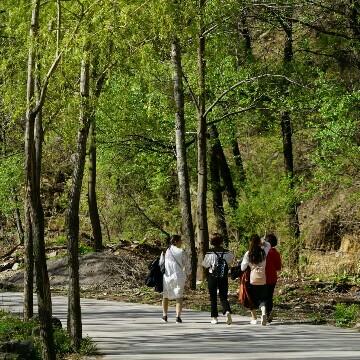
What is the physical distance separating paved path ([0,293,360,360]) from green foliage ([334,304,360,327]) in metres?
0.59

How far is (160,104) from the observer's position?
2880 cm

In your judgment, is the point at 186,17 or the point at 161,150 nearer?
the point at 186,17

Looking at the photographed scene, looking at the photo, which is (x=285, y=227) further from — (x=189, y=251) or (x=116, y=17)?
(x=116, y=17)

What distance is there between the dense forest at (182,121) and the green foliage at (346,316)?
5.38 metres

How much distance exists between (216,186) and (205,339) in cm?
2094

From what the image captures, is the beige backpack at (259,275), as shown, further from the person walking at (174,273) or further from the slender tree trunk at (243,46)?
the slender tree trunk at (243,46)

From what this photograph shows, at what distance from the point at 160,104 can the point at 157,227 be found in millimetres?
9908

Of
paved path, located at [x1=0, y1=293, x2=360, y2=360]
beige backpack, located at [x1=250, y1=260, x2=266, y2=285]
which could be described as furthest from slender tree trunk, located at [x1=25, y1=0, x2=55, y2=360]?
beige backpack, located at [x1=250, y1=260, x2=266, y2=285]

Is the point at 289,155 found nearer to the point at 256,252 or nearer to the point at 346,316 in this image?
the point at 346,316

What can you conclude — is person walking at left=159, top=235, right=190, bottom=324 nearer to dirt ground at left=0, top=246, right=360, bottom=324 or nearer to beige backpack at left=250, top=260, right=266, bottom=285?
beige backpack at left=250, top=260, right=266, bottom=285

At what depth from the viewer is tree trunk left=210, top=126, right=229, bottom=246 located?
110ft

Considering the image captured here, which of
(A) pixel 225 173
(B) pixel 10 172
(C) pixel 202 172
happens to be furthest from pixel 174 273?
(B) pixel 10 172

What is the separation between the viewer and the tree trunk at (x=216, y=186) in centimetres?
3368

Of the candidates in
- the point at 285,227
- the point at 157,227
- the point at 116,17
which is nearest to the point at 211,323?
the point at 116,17
